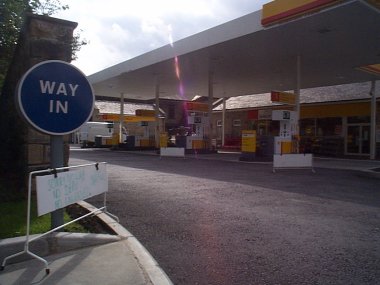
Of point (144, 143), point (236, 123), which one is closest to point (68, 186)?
point (144, 143)

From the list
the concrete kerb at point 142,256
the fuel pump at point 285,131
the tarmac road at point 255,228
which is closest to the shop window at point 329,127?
the fuel pump at point 285,131

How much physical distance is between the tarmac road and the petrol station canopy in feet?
20.4

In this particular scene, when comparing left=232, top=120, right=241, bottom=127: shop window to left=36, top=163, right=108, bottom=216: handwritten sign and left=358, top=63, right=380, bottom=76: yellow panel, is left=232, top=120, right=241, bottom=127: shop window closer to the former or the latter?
left=358, top=63, right=380, bottom=76: yellow panel

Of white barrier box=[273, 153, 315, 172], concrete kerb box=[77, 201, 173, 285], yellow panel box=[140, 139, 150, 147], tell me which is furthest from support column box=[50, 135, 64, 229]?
yellow panel box=[140, 139, 150, 147]

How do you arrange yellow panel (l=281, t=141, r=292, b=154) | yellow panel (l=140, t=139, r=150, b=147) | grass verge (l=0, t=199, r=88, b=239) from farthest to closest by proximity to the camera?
yellow panel (l=140, t=139, r=150, b=147)
yellow panel (l=281, t=141, r=292, b=154)
grass verge (l=0, t=199, r=88, b=239)

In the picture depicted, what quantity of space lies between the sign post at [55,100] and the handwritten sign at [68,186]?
0.85 feet

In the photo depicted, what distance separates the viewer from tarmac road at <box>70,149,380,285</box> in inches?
185

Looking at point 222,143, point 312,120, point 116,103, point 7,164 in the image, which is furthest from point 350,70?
point 116,103

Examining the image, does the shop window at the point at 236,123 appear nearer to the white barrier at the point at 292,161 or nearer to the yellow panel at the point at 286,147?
the yellow panel at the point at 286,147

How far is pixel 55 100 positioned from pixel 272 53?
56.7 feet

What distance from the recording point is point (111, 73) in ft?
95.4

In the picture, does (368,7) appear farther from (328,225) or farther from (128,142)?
(128,142)

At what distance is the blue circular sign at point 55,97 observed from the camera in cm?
454

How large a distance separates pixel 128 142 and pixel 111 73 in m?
7.34
